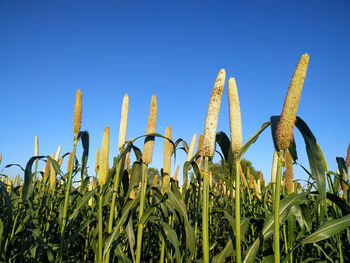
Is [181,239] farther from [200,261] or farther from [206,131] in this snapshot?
[206,131]

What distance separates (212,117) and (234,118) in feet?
0.58

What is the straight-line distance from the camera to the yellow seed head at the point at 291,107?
1516 mm

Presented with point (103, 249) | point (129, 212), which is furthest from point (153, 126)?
point (103, 249)

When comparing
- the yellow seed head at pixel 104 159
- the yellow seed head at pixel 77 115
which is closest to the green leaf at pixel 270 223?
the yellow seed head at pixel 104 159

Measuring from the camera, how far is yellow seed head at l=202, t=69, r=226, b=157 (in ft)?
5.75

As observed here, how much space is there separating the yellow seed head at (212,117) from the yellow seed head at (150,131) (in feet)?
2.67

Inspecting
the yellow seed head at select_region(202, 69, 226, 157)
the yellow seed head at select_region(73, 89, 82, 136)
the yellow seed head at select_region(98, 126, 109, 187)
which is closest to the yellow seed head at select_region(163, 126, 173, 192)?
the yellow seed head at select_region(98, 126, 109, 187)

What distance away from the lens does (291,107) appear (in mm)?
1534

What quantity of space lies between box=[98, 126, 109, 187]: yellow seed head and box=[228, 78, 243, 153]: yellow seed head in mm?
1256

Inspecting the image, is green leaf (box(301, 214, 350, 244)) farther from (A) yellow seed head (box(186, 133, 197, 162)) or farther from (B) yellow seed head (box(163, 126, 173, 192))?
(A) yellow seed head (box(186, 133, 197, 162))

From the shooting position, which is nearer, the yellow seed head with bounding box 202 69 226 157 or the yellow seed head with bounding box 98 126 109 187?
the yellow seed head with bounding box 202 69 226 157

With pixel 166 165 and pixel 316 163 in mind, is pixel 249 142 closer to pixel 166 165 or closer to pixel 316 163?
pixel 316 163

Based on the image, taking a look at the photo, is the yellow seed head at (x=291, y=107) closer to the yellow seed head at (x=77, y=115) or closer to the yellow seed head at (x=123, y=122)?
the yellow seed head at (x=123, y=122)

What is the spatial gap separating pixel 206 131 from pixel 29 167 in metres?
1.80
